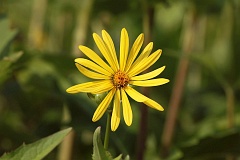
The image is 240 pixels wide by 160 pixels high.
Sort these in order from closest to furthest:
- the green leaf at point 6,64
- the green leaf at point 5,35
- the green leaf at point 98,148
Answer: the green leaf at point 98,148
the green leaf at point 6,64
the green leaf at point 5,35

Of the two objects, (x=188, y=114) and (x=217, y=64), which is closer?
(x=217, y=64)

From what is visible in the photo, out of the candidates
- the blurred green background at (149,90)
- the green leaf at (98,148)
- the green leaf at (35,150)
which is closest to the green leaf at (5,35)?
the blurred green background at (149,90)

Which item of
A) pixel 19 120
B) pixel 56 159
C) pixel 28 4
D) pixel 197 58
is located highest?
pixel 28 4

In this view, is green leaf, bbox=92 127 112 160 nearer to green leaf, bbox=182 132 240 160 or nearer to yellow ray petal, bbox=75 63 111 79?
yellow ray petal, bbox=75 63 111 79

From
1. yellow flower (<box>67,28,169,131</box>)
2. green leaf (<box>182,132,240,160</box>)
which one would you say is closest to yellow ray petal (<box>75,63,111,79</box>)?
yellow flower (<box>67,28,169,131</box>)

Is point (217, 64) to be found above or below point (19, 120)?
above

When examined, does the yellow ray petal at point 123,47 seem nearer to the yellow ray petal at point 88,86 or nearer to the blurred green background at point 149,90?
the yellow ray petal at point 88,86

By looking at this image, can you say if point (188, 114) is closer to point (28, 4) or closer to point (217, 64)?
point (217, 64)

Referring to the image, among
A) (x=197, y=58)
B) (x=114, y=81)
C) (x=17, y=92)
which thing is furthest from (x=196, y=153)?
(x=17, y=92)
